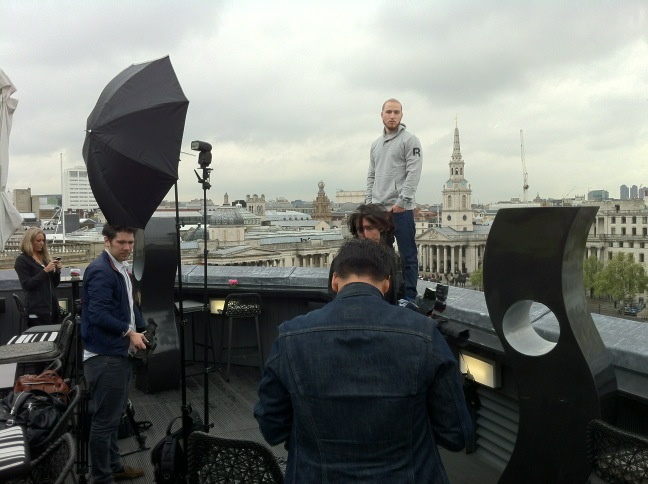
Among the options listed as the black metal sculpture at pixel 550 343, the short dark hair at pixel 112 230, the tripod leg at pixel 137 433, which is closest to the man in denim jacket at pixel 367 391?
the black metal sculpture at pixel 550 343

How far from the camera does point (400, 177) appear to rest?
12.9 feet

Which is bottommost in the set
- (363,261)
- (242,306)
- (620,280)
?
(620,280)

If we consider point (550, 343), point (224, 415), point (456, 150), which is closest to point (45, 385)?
point (224, 415)

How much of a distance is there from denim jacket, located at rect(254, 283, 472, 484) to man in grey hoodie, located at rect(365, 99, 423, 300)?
2.19 m

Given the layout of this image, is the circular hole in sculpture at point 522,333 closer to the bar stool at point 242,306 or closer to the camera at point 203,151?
the camera at point 203,151

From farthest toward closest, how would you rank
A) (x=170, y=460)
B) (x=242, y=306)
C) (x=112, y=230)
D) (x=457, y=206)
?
(x=457, y=206), (x=242, y=306), (x=112, y=230), (x=170, y=460)

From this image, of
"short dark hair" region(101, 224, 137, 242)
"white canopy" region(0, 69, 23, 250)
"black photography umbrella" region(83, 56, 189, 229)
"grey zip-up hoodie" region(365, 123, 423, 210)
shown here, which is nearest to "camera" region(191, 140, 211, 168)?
"black photography umbrella" region(83, 56, 189, 229)

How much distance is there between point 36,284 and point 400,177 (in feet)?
10.1

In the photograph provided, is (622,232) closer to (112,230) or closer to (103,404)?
(112,230)

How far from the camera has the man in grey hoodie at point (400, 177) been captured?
3.81 m

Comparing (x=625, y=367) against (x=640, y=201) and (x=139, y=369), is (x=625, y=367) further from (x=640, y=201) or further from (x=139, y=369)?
(x=640, y=201)

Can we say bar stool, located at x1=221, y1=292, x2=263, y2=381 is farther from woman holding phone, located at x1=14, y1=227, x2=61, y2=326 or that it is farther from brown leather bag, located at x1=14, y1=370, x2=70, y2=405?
brown leather bag, located at x1=14, y1=370, x2=70, y2=405

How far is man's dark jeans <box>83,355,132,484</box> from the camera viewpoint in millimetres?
3023

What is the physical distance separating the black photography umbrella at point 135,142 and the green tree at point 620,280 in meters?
58.1
